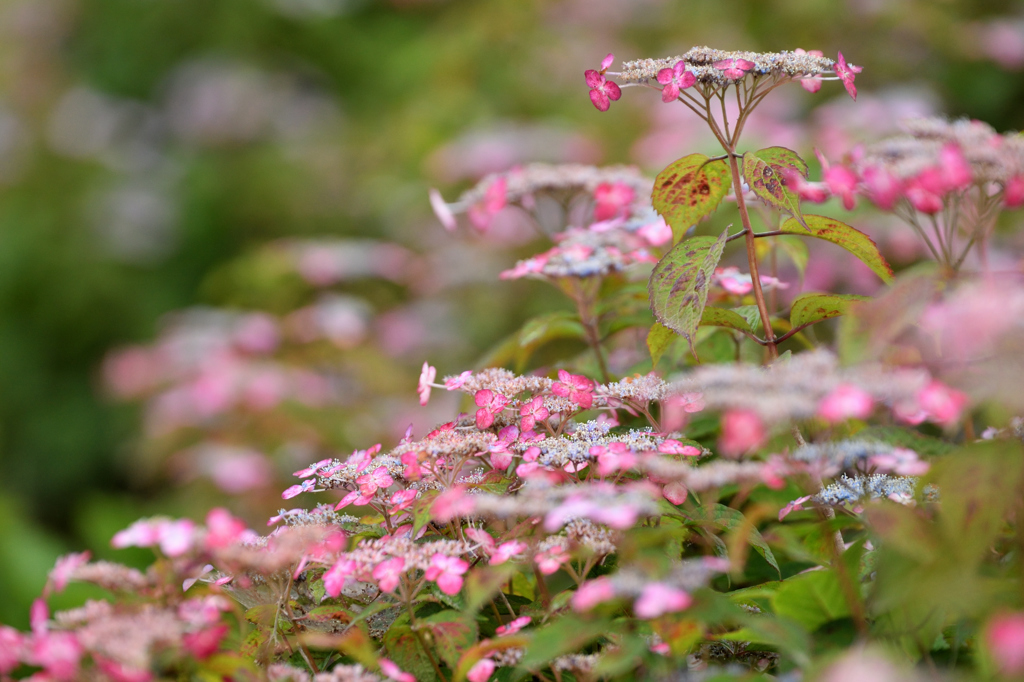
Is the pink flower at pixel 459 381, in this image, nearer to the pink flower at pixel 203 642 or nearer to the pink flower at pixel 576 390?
the pink flower at pixel 576 390

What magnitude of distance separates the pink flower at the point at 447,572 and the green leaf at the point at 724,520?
0.67ft

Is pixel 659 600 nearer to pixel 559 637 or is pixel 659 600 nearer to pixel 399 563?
pixel 559 637

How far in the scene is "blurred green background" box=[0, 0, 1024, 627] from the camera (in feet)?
9.27

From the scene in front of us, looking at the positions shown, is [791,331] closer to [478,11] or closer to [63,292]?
[478,11]

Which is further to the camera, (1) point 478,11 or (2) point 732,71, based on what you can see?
(1) point 478,11

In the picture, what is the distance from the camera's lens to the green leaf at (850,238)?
2.69ft

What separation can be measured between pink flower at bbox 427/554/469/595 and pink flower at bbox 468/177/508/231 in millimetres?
642

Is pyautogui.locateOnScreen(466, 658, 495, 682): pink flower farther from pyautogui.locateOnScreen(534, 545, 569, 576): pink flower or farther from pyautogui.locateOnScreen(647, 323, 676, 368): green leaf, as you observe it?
pyautogui.locateOnScreen(647, 323, 676, 368): green leaf

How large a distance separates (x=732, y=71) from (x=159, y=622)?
2.15 feet

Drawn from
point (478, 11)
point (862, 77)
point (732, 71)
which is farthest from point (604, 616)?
point (478, 11)

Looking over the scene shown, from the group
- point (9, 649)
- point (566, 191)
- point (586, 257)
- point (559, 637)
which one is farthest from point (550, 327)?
point (9, 649)

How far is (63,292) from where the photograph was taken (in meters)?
4.07

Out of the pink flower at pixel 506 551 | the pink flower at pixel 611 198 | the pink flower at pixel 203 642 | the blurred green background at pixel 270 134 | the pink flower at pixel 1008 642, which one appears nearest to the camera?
the pink flower at pixel 1008 642

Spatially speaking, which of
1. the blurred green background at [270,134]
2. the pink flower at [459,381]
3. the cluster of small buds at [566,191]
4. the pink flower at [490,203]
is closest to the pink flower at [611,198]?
the cluster of small buds at [566,191]
